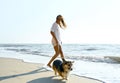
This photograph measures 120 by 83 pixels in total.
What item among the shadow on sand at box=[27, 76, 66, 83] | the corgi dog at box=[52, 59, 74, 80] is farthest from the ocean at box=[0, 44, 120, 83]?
the shadow on sand at box=[27, 76, 66, 83]

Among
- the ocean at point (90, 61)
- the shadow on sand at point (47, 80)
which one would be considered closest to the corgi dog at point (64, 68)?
the shadow on sand at point (47, 80)

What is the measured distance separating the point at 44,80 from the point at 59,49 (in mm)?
1435

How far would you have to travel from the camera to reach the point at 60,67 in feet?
22.5

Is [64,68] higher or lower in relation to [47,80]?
higher

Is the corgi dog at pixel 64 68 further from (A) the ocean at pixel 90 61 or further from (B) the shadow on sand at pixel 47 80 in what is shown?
(A) the ocean at pixel 90 61

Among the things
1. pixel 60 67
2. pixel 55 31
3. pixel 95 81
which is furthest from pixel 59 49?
pixel 95 81

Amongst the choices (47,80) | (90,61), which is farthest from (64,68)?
(90,61)

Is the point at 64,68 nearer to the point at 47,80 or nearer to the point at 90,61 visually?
the point at 47,80

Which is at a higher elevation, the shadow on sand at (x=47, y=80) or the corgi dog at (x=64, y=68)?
the corgi dog at (x=64, y=68)

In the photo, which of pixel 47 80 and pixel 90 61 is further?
pixel 90 61

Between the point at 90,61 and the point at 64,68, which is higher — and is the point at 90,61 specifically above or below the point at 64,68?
below

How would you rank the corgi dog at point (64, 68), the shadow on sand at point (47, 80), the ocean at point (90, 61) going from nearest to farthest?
the shadow on sand at point (47, 80), the corgi dog at point (64, 68), the ocean at point (90, 61)

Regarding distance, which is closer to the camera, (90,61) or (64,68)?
(64,68)

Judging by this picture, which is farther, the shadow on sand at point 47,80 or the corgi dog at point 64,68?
the corgi dog at point 64,68
